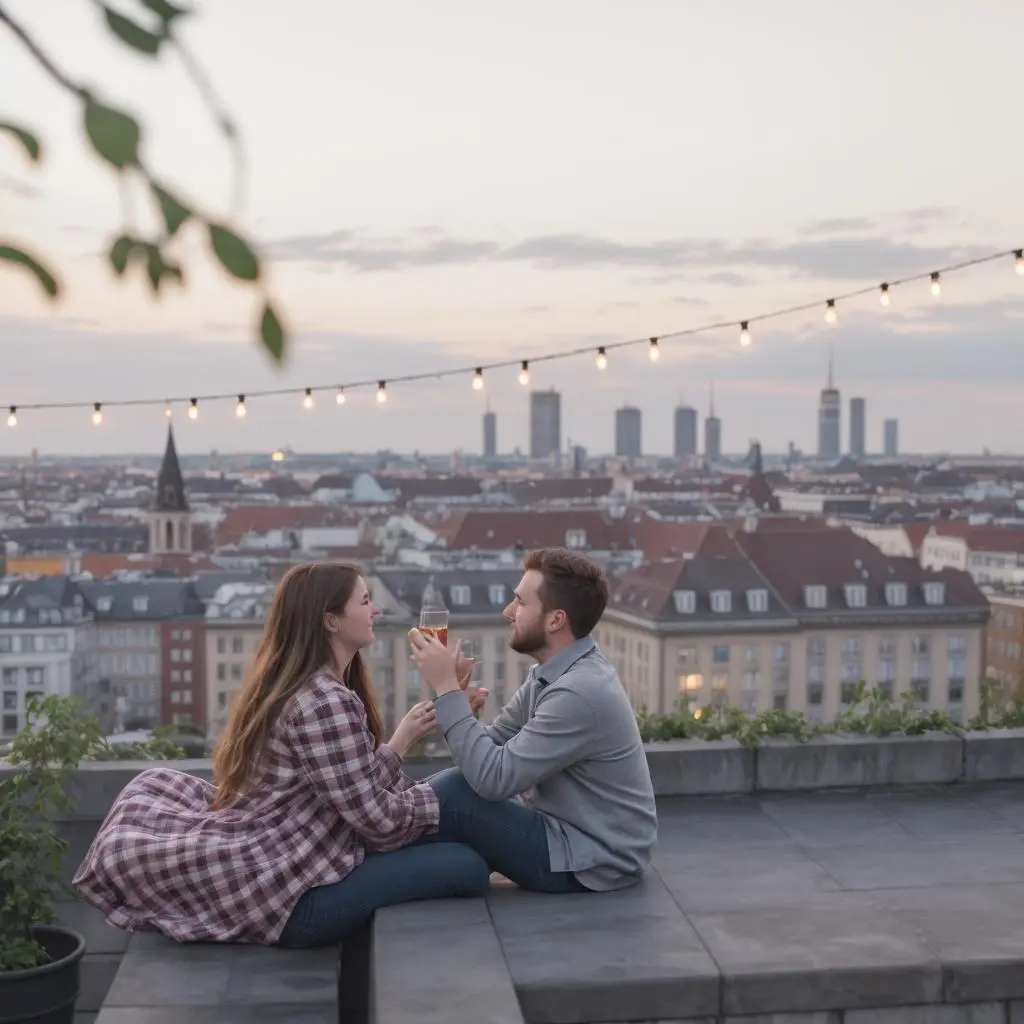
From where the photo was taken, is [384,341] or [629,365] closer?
[384,341]

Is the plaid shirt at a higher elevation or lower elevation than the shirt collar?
lower

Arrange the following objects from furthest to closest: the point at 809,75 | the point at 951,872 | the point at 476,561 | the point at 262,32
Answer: the point at 476,561, the point at 809,75, the point at 951,872, the point at 262,32

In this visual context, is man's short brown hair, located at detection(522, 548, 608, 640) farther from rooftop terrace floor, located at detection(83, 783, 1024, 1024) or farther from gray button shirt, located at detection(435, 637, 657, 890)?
rooftop terrace floor, located at detection(83, 783, 1024, 1024)

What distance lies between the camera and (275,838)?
314 centimetres

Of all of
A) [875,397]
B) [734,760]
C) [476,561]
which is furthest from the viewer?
[875,397]

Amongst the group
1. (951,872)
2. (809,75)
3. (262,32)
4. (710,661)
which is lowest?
(710,661)

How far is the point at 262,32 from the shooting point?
2.46 metres

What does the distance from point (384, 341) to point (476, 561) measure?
8.92 m

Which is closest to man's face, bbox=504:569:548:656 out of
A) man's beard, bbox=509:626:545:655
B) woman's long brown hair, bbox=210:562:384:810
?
man's beard, bbox=509:626:545:655

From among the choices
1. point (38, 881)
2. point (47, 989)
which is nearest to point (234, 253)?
point (47, 989)

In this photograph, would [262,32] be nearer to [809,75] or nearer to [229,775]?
[229,775]

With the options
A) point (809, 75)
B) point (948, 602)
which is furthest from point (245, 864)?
point (948, 602)

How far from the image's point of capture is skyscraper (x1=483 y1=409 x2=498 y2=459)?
121000 mm

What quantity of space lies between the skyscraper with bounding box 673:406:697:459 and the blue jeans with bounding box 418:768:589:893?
120 metres
